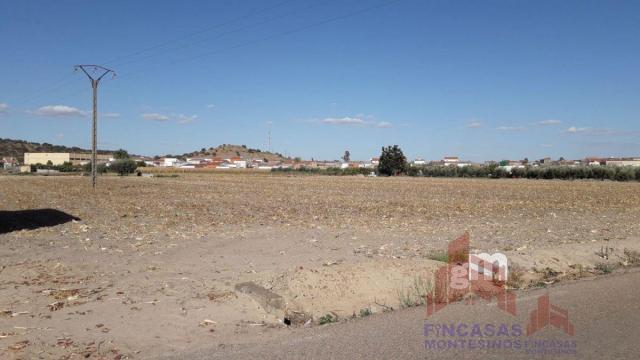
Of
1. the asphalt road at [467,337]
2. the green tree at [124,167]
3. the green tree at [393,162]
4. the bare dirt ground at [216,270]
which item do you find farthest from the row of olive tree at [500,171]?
the asphalt road at [467,337]

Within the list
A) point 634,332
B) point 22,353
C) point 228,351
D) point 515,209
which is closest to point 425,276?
point 634,332

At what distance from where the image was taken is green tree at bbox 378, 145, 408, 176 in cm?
12549

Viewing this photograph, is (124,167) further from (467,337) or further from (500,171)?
(467,337)

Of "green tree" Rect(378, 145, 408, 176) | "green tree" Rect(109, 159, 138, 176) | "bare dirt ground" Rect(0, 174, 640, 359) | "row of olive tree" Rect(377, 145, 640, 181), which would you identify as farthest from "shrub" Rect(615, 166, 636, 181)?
"green tree" Rect(109, 159, 138, 176)

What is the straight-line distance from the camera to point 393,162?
412 feet

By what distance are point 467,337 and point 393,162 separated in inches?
4760

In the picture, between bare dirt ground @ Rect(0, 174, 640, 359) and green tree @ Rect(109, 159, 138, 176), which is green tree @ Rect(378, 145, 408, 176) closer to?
green tree @ Rect(109, 159, 138, 176)

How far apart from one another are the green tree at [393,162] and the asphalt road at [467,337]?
118982 millimetres

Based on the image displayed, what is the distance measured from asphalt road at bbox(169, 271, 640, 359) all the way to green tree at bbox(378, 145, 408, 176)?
390ft

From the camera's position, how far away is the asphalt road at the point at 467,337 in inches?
209

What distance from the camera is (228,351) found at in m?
5.59

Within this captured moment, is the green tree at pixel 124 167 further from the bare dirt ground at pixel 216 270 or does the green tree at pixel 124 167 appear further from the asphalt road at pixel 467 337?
the asphalt road at pixel 467 337

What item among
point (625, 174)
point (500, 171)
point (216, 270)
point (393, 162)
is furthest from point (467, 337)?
point (393, 162)

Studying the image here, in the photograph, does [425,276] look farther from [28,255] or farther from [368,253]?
[28,255]
